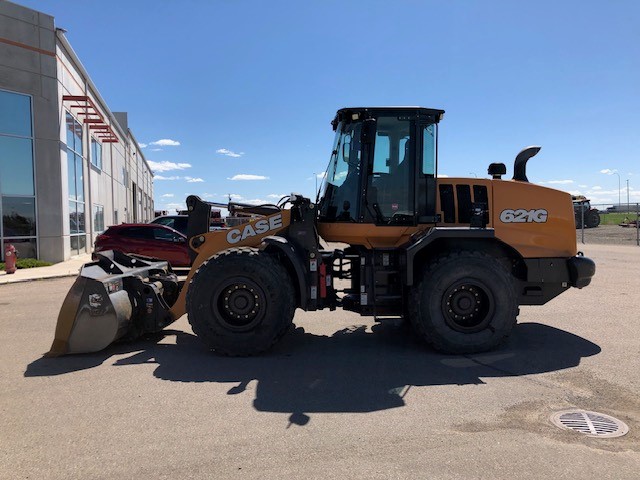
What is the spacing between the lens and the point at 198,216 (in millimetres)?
6523

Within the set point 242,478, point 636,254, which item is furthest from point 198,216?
point 636,254

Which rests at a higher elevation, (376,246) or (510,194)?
(510,194)

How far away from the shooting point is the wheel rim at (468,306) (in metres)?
5.76

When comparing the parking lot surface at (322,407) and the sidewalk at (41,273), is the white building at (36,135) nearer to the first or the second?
the sidewalk at (41,273)

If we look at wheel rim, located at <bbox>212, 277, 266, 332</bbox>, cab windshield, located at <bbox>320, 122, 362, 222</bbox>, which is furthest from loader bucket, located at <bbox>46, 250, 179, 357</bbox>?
cab windshield, located at <bbox>320, 122, 362, 222</bbox>

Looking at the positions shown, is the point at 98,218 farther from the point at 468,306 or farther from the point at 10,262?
the point at 468,306

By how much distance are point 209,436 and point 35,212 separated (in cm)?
1649

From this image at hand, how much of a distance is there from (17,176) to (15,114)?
2.18m

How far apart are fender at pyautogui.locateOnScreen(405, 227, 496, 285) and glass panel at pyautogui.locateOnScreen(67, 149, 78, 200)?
1733 centimetres

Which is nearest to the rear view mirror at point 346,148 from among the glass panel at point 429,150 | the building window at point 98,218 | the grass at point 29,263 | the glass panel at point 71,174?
the glass panel at point 429,150

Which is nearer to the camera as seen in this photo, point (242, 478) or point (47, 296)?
point (242, 478)

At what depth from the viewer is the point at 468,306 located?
581 centimetres

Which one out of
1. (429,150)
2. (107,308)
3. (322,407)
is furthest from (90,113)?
(322,407)

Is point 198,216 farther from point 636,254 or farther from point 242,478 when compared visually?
point 636,254
